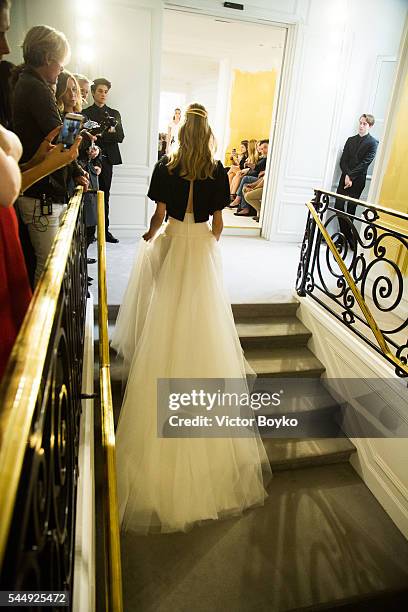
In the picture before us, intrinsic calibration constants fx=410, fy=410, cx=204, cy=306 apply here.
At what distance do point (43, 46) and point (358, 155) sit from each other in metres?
4.58

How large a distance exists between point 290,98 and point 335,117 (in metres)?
0.71

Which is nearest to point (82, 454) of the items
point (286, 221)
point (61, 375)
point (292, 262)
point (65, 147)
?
point (61, 375)

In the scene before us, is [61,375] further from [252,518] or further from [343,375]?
[343,375]

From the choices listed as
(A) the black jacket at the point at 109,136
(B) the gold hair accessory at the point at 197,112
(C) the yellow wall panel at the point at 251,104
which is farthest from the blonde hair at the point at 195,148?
(C) the yellow wall panel at the point at 251,104

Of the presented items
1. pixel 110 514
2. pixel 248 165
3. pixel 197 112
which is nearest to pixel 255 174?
pixel 248 165

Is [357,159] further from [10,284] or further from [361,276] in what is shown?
[10,284]

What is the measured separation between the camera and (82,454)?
5.54 feet

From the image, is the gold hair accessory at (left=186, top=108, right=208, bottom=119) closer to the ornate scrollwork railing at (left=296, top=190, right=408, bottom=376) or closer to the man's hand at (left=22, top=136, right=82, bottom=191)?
the man's hand at (left=22, top=136, right=82, bottom=191)

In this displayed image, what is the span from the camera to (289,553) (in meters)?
2.34

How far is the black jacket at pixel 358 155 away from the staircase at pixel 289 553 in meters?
3.87

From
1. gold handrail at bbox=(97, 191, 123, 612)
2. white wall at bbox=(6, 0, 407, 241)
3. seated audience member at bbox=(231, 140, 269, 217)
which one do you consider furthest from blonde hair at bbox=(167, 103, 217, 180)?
seated audience member at bbox=(231, 140, 269, 217)

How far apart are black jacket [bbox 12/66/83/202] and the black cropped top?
1.81 feet

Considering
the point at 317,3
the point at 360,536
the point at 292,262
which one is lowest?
the point at 360,536

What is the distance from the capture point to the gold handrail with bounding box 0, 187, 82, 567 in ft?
1.61
